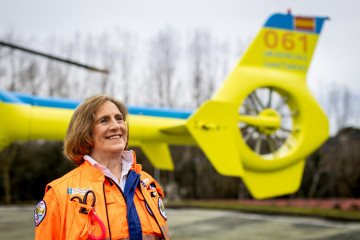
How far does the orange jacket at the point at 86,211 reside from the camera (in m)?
1.33

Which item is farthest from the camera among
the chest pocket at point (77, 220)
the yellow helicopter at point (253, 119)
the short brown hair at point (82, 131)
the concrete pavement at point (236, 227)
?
the concrete pavement at point (236, 227)

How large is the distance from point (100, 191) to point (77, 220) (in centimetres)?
13

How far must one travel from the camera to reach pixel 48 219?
1.34 m

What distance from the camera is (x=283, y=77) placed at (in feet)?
15.6

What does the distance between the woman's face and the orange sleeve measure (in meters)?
0.26

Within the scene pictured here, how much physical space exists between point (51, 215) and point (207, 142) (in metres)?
3.00

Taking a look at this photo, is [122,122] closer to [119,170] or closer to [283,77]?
[119,170]

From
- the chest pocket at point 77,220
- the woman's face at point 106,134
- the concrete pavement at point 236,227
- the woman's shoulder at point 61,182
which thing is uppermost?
the woman's face at point 106,134

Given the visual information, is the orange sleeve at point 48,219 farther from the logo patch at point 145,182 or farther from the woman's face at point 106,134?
the logo patch at point 145,182

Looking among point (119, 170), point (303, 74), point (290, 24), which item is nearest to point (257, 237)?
point (303, 74)

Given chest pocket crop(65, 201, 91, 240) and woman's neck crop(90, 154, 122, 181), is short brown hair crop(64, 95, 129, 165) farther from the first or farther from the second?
chest pocket crop(65, 201, 91, 240)

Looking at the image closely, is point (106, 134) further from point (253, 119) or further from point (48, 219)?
point (253, 119)

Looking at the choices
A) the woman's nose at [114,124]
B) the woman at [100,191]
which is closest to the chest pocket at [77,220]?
the woman at [100,191]

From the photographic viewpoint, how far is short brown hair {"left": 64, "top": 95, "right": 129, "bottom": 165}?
151 centimetres
